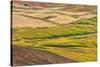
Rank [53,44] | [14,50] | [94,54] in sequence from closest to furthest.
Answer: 1. [14,50]
2. [53,44]
3. [94,54]

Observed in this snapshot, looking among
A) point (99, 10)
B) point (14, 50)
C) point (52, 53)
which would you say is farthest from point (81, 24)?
point (14, 50)

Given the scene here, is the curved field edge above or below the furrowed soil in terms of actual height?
above

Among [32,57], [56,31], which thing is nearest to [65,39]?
[56,31]

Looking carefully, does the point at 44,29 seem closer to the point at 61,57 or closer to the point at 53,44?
the point at 53,44

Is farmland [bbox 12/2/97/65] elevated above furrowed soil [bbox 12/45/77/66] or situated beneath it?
elevated above

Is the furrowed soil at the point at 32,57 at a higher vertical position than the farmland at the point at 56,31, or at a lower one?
lower

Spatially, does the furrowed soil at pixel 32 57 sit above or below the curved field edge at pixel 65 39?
below

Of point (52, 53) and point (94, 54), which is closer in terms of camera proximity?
point (52, 53)

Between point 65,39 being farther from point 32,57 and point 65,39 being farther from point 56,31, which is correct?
point 32,57
